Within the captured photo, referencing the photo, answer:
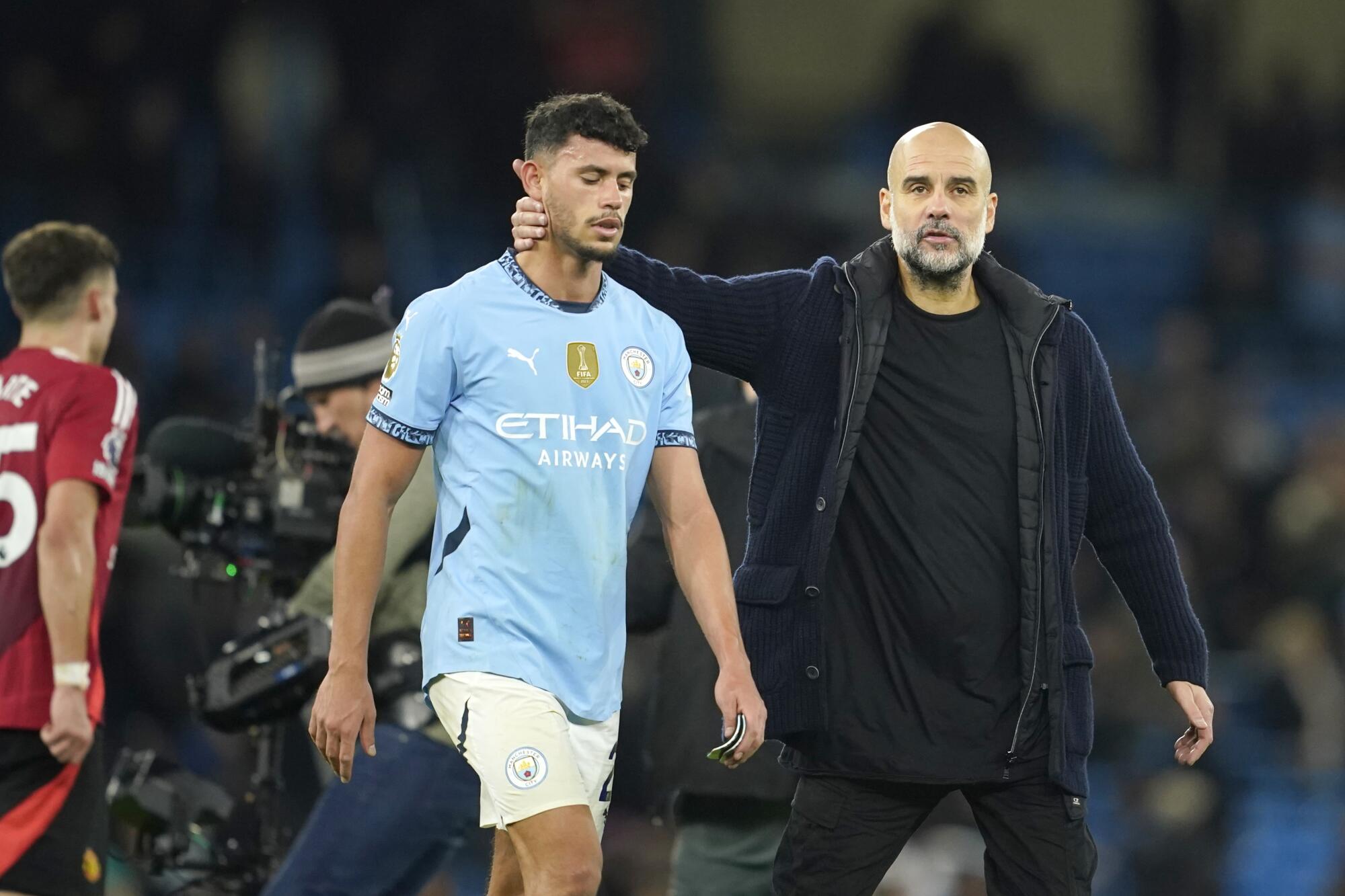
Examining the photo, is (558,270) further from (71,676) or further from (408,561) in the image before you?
(71,676)

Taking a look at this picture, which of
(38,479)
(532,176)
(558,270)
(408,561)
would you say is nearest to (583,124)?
(532,176)

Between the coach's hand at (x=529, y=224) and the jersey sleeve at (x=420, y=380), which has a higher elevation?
the coach's hand at (x=529, y=224)

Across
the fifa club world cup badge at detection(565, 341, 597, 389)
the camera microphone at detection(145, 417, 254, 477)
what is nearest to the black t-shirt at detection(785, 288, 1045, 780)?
the fifa club world cup badge at detection(565, 341, 597, 389)

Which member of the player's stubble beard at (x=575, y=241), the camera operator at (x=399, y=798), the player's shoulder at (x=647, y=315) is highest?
the player's stubble beard at (x=575, y=241)

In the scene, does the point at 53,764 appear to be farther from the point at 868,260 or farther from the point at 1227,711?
the point at 1227,711

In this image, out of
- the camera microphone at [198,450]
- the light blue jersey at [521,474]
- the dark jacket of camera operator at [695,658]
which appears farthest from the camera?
the camera microphone at [198,450]

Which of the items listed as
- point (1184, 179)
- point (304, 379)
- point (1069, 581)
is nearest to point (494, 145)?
point (1184, 179)

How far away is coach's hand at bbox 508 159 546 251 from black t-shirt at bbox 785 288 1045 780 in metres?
0.83

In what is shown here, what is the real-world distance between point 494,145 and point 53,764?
712 cm

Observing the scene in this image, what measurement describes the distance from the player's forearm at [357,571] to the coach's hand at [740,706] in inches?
27.5

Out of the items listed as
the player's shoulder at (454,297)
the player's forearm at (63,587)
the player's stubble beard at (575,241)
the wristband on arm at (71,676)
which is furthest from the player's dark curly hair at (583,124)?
the wristband on arm at (71,676)

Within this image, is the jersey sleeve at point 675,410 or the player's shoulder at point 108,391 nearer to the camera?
the jersey sleeve at point 675,410

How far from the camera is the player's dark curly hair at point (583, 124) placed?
365 centimetres

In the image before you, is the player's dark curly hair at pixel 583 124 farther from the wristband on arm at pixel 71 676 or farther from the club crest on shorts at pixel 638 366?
the wristband on arm at pixel 71 676
